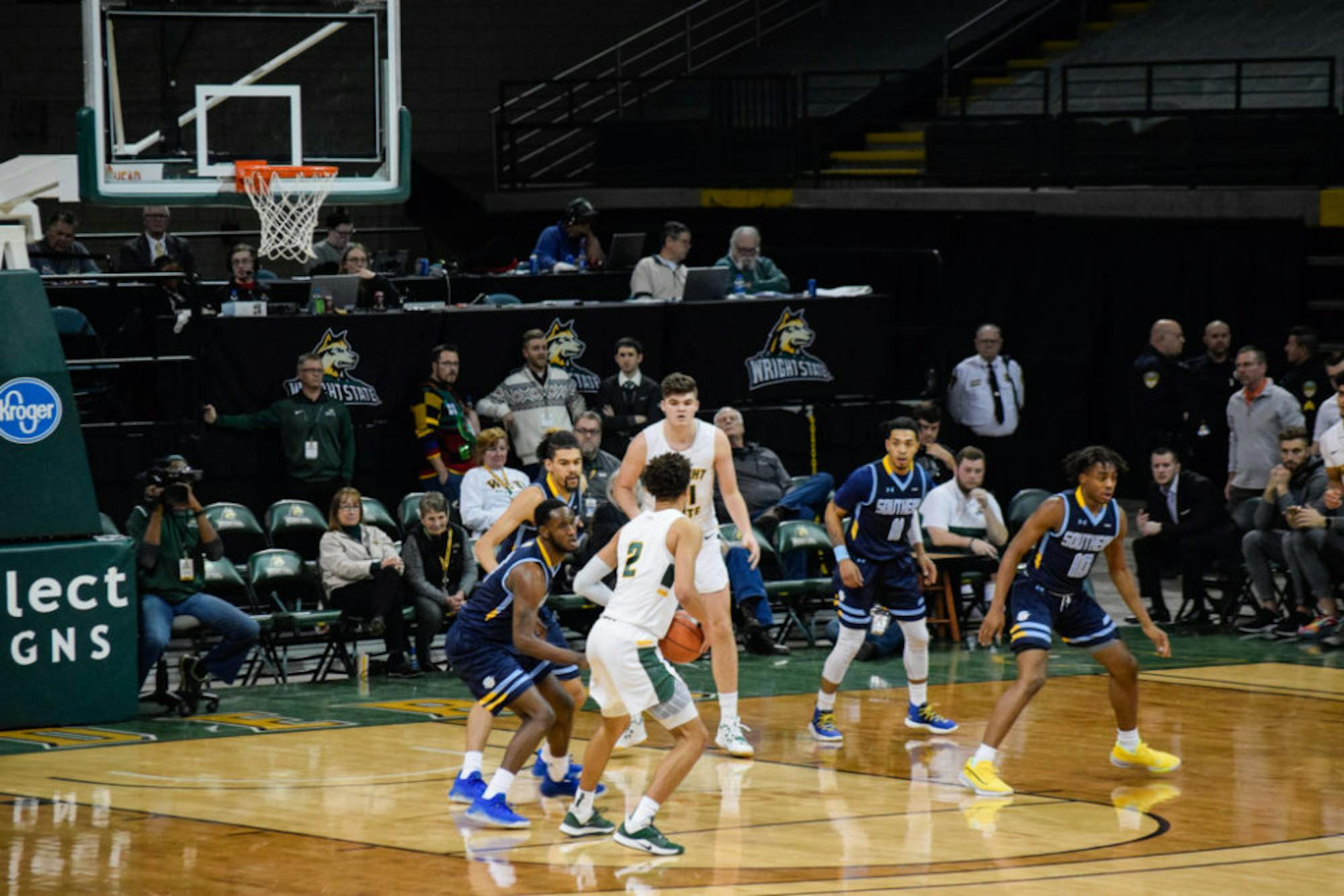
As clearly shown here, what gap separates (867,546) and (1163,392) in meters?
6.47

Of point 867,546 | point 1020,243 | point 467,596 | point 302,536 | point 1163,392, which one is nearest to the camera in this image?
point 867,546

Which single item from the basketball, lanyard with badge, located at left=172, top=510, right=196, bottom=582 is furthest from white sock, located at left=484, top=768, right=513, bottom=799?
lanyard with badge, located at left=172, top=510, right=196, bottom=582

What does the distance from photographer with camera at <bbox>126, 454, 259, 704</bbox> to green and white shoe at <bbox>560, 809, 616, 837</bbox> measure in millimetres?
4235

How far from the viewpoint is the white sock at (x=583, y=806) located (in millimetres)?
9234

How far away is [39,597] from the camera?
12.4 meters

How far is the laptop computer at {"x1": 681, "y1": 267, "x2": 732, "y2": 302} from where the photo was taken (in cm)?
1756

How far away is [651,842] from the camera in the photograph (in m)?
8.84

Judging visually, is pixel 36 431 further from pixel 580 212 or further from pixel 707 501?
pixel 580 212

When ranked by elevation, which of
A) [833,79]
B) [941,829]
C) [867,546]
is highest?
[833,79]

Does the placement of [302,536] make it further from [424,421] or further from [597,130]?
[597,130]

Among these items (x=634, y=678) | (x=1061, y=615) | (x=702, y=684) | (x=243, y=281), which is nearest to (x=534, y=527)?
(x=634, y=678)

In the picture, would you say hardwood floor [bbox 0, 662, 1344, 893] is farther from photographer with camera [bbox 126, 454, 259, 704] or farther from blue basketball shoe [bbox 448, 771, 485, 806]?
photographer with camera [bbox 126, 454, 259, 704]

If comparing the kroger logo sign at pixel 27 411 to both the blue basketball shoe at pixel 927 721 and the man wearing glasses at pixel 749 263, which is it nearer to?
the blue basketball shoe at pixel 927 721

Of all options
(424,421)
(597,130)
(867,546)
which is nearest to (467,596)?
(424,421)
